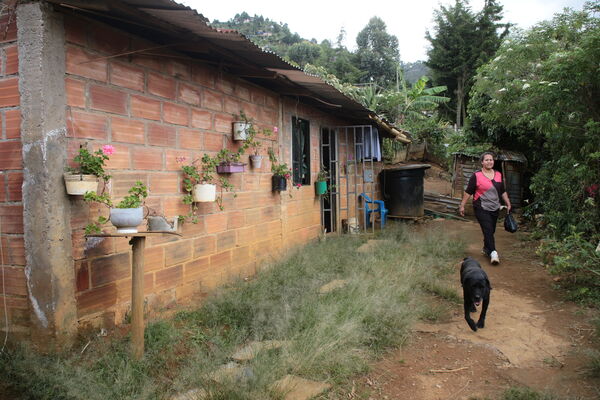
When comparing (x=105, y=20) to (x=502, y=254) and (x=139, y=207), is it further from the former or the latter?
(x=502, y=254)

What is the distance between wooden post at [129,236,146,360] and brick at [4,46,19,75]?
1.59m

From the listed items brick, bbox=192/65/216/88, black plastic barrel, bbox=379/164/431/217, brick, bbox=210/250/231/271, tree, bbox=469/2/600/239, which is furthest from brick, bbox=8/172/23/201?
black plastic barrel, bbox=379/164/431/217

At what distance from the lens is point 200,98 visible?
4566mm

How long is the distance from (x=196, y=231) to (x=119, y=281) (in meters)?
1.15

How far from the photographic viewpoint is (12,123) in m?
3.02

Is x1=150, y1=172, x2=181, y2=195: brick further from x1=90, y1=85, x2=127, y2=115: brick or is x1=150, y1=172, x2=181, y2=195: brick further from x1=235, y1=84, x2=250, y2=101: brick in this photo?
x1=235, y1=84, x2=250, y2=101: brick

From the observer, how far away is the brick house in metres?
2.92

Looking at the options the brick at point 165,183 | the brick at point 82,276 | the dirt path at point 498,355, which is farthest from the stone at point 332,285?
the brick at point 82,276

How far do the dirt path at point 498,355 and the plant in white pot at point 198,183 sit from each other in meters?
2.50

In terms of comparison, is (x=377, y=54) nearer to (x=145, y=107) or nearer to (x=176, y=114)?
(x=176, y=114)

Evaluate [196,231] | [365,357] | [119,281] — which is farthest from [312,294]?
[119,281]

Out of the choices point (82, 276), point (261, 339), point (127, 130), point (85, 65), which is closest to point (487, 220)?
point (261, 339)

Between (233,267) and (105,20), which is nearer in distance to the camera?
(105,20)

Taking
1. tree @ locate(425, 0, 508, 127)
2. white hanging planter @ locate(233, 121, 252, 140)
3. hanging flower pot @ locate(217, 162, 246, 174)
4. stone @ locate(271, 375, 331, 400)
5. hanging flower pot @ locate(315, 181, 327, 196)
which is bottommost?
stone @ locate(271, 375, 331, 400)
